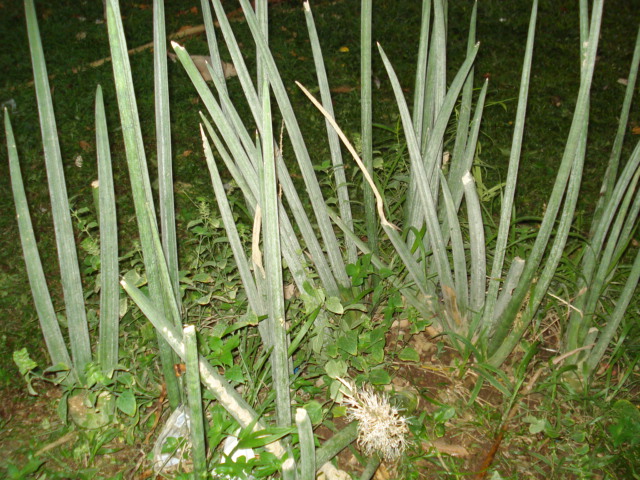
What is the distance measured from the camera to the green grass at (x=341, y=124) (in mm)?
1592

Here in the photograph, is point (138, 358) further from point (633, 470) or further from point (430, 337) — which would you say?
point (633, 470)

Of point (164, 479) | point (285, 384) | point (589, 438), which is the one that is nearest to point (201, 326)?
point (164, 479)

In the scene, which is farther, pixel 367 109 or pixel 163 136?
pixel 367 109

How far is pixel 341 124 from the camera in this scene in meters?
3.12

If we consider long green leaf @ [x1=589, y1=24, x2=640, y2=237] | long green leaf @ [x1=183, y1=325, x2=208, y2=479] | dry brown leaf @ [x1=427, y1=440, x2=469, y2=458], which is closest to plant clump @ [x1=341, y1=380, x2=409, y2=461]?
dry brown leaf @ [x1=427, y1=440, x2=469, y2=458]

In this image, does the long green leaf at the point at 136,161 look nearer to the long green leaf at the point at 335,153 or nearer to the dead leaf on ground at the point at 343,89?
the long green leaf at the point at 335,153

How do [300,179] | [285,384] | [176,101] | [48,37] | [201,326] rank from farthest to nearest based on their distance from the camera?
[48,37]
[176,101]
[300,179]
[201,326]
[285,384]

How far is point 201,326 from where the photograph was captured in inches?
72.0

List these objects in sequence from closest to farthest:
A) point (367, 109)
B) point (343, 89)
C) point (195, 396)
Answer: point (195, 396) → point (367, 109) → point (343, 89)

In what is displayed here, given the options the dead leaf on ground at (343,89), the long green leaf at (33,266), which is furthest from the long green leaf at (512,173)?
the dead leaf on ground at (343,89)

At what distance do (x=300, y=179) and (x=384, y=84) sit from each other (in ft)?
3.55

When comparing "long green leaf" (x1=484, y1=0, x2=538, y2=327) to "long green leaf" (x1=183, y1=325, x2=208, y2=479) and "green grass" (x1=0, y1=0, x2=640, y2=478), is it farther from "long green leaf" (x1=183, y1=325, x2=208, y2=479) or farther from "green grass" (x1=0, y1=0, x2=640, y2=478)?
"long green leaf" (x1=183, y1=325, x2=208, y2=479)

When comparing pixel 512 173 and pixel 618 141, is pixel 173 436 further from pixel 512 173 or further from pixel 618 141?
pixel 618 141

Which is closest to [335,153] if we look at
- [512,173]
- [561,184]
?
[512,173]
